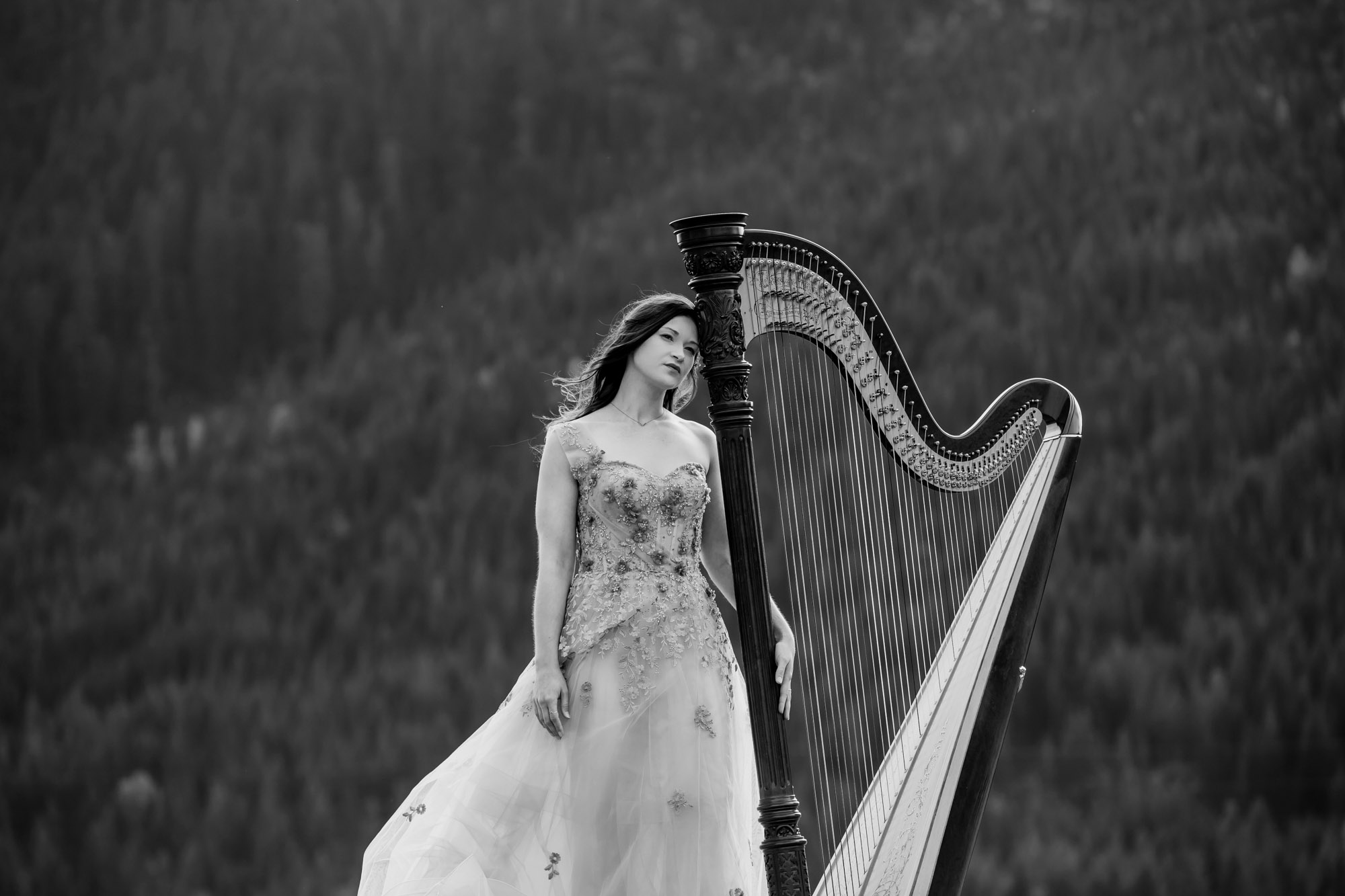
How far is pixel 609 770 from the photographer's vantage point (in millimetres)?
2447

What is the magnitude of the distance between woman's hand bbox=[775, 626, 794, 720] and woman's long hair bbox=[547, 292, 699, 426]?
425 mm

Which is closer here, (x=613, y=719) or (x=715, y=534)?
(x=613, y=719)

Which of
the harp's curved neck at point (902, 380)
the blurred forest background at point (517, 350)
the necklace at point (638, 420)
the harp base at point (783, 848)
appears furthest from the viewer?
the blurred forest background at point (517, 350)

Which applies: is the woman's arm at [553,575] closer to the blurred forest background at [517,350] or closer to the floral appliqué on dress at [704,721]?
the floral appliqué on dress at [704,721]

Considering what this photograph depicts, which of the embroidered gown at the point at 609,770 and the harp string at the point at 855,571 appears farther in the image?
the harp string at the point at 855,571

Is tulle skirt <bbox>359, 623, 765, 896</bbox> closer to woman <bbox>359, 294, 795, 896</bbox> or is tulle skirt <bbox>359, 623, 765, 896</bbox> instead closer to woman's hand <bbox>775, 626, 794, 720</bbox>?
woman <bbox>359, 294, 795, 896</bbox>

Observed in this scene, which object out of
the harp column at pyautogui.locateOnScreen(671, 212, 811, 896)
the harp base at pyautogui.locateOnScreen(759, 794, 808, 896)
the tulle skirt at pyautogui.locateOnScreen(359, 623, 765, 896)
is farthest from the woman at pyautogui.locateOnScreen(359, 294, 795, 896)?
the harp base at pyautogui.locateOnScreen(759, 794, 808, 896)

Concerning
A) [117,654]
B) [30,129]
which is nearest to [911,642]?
[117,654]

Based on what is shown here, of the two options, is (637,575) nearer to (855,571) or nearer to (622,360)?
(622,360)

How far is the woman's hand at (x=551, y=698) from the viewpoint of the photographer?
2432 millimetres

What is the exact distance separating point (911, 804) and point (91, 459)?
4789 millimetres

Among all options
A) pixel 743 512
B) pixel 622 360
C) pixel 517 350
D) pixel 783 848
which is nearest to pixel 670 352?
pixel 622 360

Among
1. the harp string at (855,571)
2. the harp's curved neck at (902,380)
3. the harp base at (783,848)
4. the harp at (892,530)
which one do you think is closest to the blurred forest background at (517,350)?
the harp string at (855,571)

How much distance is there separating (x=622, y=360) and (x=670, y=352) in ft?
0.39
